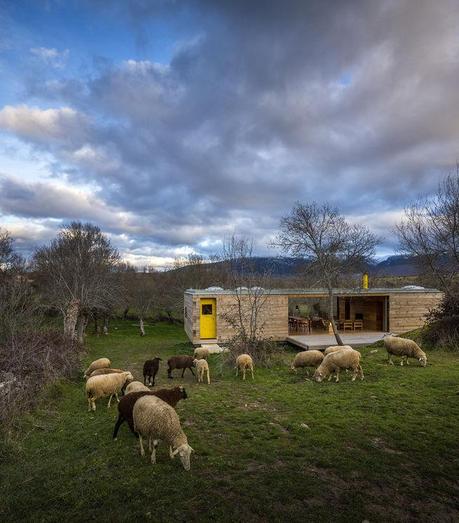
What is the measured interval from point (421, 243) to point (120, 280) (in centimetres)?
2554

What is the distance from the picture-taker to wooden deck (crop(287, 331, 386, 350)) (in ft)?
61.3

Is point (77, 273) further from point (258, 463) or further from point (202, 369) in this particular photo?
point (258, 463)

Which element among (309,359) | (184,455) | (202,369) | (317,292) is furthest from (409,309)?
(184,455)

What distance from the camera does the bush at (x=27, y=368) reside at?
314 inches

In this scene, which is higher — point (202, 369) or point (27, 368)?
point (27, 368)

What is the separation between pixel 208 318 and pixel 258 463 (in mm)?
15708

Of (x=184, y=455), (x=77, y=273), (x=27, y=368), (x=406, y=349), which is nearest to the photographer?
(x=184, y=455)

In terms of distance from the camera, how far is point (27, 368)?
400 inches

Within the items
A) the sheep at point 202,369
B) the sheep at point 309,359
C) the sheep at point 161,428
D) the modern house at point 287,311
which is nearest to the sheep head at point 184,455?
the sheep at point 161,428

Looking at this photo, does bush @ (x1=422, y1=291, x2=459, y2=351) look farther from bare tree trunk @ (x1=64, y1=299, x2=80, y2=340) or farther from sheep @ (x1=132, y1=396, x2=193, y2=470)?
bare tree trunk @ (x1=64, y1=299, x2=80, y2=340)

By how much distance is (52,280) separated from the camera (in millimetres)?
26391

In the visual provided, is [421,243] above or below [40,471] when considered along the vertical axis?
above

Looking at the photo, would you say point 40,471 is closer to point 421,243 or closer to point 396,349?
point 396,349

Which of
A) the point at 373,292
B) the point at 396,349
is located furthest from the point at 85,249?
the point at 396,349
